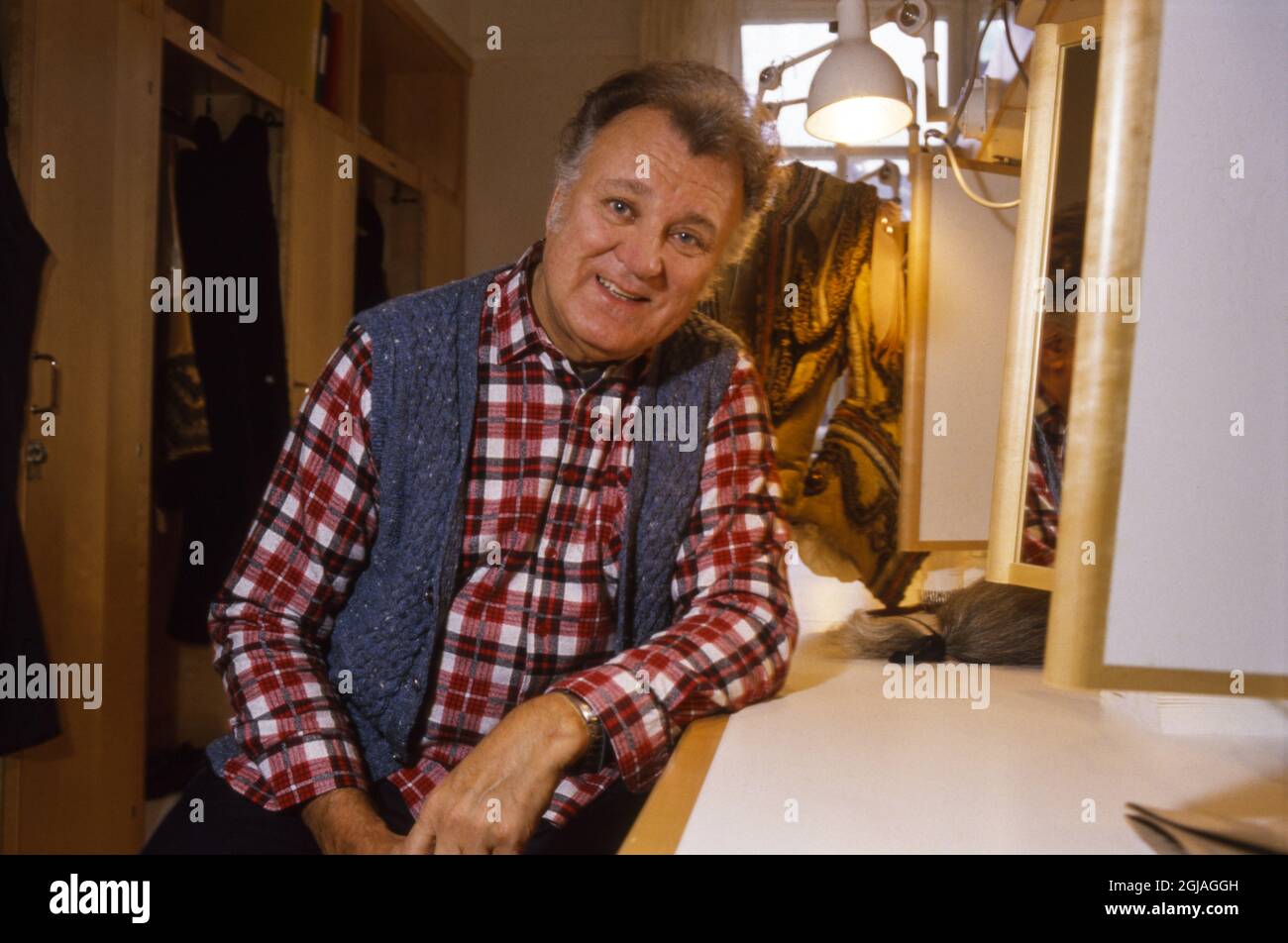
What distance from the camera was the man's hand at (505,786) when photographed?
2.21 feet

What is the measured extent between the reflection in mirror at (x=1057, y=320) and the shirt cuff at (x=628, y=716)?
0.33 m

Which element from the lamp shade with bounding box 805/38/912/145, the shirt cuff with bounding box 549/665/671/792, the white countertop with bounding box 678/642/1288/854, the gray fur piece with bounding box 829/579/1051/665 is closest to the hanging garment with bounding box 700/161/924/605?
the lamp shade with bounding box 805/38/912/145

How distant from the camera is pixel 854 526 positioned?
4.72 feet

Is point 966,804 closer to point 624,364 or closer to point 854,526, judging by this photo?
point 624,364

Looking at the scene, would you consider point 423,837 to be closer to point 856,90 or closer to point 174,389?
point 856,90

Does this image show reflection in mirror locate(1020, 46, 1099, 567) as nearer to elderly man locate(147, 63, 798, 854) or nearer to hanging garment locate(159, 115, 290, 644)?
elderly man locate(147, 63, 798, 854)

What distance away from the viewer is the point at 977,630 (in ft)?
3.25

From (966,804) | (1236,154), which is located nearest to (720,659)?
(966,804)

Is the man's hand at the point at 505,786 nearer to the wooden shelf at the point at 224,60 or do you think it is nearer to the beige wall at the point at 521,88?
the wooden shelf at the point at 224,60

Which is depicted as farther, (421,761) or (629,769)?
(421,761)

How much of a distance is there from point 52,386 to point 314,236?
37.0 inches

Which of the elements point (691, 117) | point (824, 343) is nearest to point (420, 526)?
point (691, 117)

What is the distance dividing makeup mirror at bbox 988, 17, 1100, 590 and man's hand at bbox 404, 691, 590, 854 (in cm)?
38
